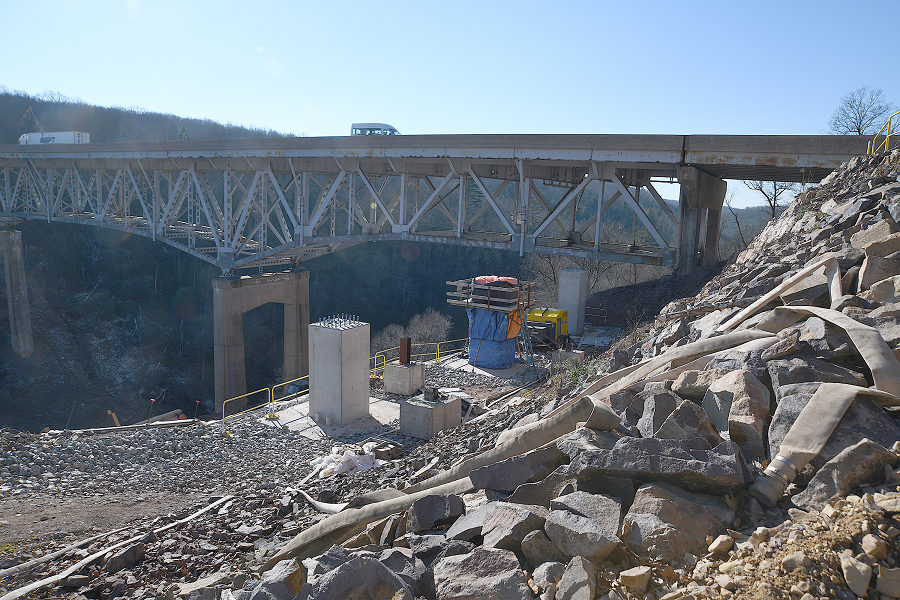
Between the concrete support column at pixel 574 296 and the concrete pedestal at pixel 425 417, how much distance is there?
10039mm

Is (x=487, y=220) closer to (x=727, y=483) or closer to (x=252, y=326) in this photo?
(x=252, y=326)

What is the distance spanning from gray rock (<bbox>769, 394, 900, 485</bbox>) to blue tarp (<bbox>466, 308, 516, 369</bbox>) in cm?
1502

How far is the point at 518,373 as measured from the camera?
18453 mm

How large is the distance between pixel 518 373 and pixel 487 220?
48.4 metres

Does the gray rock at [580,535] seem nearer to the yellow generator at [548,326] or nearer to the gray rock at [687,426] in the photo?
the gray rock at [687,426]

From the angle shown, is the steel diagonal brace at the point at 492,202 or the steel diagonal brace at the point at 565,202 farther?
the steel diagonal brace at the point at 492,202

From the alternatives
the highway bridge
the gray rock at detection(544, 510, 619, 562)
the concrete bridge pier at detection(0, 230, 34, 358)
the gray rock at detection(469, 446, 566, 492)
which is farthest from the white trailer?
the gray rock at detection(544, 510, 619, 562)

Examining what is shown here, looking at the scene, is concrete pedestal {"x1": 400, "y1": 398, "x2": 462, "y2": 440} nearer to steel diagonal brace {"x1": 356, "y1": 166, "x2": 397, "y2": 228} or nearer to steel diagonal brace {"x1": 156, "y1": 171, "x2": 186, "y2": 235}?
steel diagonal brace {"x1": 356, "y1": 166, "x2": 397, "y2": 228}

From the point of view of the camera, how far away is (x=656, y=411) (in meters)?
3.88

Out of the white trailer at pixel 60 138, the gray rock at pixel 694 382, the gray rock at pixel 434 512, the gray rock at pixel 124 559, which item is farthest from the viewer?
the white trailer at pixel 60 138

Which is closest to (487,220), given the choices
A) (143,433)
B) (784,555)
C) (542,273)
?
(542,273)

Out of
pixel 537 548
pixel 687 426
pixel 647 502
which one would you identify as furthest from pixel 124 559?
pixel 687 426

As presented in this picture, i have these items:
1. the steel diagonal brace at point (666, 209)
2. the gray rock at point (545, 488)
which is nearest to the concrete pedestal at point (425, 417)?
the steel diagonal brace at point (666, 209)

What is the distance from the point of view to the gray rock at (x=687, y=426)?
3609 mm
